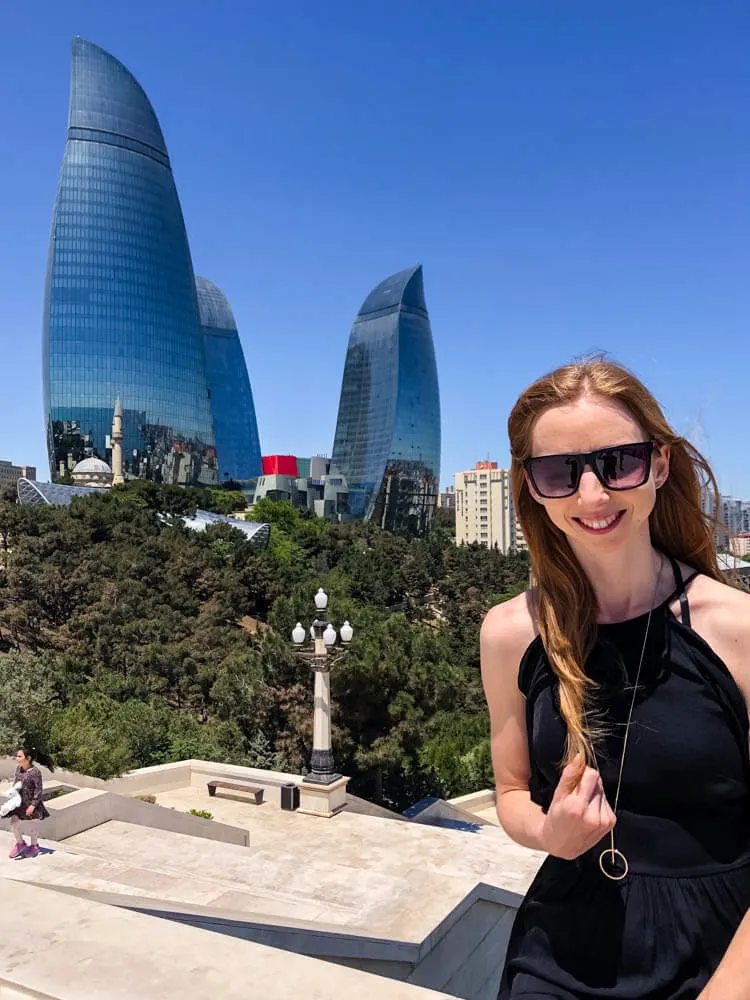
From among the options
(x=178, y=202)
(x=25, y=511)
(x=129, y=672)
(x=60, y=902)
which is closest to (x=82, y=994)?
(x=60, y=902)

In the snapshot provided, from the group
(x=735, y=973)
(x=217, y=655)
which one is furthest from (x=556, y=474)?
(x=217, y=655)

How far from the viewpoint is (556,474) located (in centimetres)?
152

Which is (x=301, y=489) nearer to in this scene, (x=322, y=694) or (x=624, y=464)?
(x=322, y=694)

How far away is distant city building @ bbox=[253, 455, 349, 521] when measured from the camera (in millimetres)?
82375

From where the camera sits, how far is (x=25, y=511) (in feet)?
102

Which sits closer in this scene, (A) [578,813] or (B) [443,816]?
(A) [578,813]

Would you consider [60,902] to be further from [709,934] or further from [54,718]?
[54,718]

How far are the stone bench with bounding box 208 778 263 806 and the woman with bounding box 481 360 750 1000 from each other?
10362 mm

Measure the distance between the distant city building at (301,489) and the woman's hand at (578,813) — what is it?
80.6m

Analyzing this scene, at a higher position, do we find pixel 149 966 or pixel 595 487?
pixel 595 487

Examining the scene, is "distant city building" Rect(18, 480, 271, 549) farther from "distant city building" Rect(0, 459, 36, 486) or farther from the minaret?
"distant city building" Rect(0, 459, 36, 486)

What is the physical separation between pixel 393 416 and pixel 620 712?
8280 centimetres

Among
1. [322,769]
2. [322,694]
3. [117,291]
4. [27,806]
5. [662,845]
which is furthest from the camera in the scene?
[117,291]

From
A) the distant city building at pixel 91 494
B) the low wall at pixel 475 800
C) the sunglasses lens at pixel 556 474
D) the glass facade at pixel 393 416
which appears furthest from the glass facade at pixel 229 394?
the sunglasses lens at pixel 556 474
